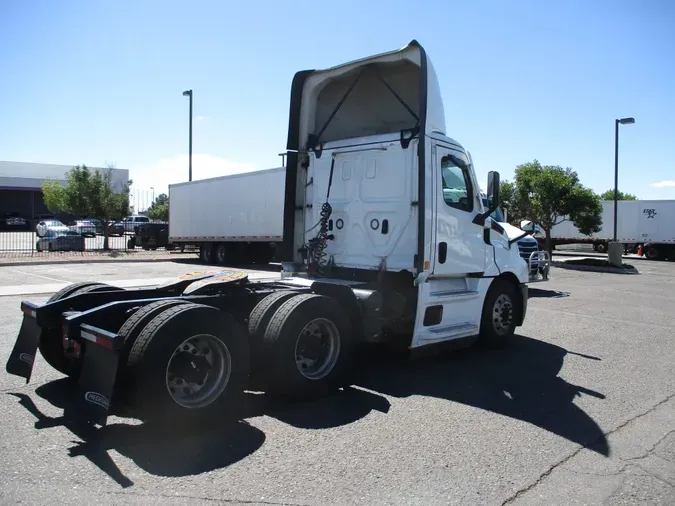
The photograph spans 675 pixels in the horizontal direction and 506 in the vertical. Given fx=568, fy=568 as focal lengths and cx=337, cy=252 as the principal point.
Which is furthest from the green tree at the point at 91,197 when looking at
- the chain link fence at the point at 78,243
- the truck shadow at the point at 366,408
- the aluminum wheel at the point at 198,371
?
the aluminum wheel at the point at 198,371

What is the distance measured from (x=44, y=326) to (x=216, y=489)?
2514 millimetres

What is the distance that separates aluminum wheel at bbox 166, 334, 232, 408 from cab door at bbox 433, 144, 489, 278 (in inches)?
113

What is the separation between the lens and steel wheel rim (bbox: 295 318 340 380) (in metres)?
5.54

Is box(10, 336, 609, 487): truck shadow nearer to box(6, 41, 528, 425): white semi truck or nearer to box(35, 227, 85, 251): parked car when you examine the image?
box(6, 41, 528, 425): white semi truck

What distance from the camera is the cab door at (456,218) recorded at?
6.71 metres

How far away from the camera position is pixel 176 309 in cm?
461

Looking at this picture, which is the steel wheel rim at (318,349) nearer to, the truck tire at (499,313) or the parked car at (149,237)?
the truck tire at (499,313)

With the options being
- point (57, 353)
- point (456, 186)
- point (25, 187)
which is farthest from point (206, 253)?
point (25, 187)

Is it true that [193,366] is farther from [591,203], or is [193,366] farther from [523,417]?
[591,203]

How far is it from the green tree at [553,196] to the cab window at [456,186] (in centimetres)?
2121

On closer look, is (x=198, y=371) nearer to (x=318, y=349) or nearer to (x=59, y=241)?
(x=318, y=349)

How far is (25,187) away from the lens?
5784 centimetres

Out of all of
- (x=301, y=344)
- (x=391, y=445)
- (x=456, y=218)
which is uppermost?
(x=456, y=218)

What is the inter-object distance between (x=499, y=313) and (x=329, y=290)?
9.64ft
